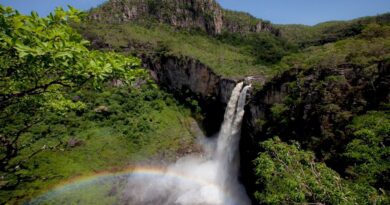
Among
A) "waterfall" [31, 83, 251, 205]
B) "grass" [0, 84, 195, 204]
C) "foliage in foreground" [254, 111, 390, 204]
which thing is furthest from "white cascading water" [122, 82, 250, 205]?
"foliage in foreground" [254, 111, 390, 204]

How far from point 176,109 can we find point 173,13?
53.2m

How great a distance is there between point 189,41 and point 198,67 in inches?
1264

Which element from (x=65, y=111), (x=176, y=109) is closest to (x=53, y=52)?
(x=65, y=111)

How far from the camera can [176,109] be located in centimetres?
5569

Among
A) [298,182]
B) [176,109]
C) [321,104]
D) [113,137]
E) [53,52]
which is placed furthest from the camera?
[176,109]

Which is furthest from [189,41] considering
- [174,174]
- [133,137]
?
[174,174]

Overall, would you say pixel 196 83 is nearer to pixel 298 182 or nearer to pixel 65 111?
pixel 298 182

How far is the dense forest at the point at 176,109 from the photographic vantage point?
412 centimetres

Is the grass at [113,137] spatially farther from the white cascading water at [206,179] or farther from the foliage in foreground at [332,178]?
the foliage in foreground at [332,178]

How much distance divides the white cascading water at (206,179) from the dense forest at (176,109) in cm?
171

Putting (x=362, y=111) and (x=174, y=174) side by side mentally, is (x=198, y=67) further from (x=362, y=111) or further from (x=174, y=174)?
(x=362, y=111)

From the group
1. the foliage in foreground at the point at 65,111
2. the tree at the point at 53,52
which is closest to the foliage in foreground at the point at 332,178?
the foliage in foreground at the point at 65,111

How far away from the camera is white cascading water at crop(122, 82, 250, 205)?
3534cm

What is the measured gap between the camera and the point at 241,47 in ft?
305
